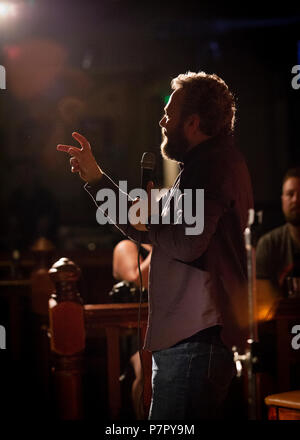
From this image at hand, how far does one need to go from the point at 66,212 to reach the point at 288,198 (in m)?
7.30

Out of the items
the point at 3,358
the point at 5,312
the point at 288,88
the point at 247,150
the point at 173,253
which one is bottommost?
the point at 3,358

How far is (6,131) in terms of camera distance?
11594 millimetres

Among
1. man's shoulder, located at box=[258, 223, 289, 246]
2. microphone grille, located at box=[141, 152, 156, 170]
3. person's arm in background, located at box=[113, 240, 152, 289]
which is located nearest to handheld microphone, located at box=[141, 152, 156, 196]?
microphone grille, located at box=[141, 152, 156, 170]

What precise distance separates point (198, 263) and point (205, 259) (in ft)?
0.08

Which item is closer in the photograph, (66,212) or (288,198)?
(288,198)

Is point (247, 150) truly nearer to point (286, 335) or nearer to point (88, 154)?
point (286, 335)

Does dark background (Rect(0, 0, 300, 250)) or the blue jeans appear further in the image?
→ dark background (Rect(0, 0, 300, 250))

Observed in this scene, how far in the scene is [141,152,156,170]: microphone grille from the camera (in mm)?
2092

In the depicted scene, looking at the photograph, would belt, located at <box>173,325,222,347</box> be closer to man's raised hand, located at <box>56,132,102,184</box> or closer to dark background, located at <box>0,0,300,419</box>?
man's raised hand, located at <box>56,132,102,184</box>

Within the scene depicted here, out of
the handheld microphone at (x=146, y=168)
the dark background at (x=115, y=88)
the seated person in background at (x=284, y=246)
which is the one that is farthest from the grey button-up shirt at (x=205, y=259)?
the dark background at (x=115, y=88)

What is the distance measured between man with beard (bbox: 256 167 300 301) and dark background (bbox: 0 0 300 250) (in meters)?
3.33

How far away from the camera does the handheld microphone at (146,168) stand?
82.4 inches
